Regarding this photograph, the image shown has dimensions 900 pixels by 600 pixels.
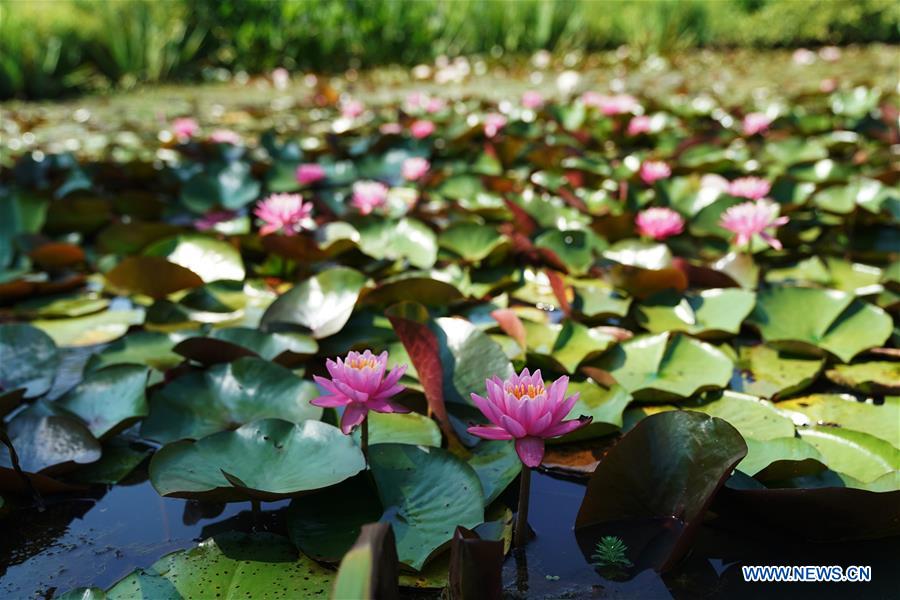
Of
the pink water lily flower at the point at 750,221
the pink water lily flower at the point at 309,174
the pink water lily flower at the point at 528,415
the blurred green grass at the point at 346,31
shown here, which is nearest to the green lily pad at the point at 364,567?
the pink water lily flower at the point at 528,415

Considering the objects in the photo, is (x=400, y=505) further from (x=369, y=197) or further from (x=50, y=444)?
(x=369, y=197)

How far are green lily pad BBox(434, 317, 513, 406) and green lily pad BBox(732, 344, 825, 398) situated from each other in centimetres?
54

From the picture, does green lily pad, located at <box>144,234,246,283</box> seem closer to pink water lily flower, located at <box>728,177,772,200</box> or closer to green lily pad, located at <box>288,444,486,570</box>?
green lily pad, located at <box>288,444,486,570</box>

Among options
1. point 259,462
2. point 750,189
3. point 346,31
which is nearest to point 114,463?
point 259,462

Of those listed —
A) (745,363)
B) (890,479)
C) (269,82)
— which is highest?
(890,479)

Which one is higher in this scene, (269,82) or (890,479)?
(890,479)

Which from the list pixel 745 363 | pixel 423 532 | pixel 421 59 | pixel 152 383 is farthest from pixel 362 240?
pixel 421 59

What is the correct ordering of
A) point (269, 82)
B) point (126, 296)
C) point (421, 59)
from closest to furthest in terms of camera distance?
point (126, 296) < point (269, 82) < point (421, 59)

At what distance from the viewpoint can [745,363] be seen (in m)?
1.71

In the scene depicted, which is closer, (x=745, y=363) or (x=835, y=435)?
(x=835, y=435)

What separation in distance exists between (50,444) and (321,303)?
0.65 metres

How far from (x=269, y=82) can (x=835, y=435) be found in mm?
6838

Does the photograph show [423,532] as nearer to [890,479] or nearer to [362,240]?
[890,479]

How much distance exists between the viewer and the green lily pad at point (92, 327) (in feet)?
6.25
